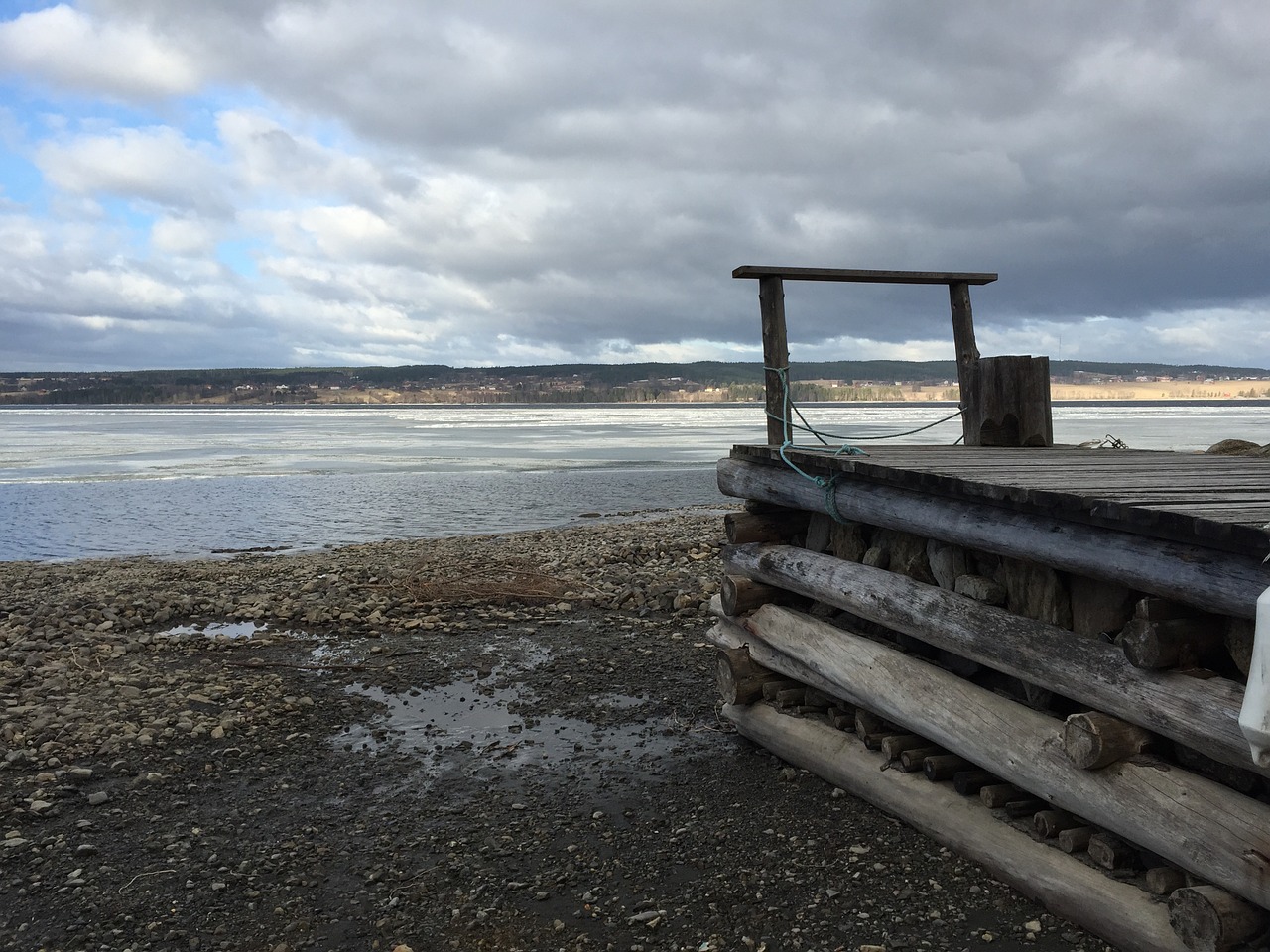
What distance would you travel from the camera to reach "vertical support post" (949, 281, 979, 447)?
7.53 meters

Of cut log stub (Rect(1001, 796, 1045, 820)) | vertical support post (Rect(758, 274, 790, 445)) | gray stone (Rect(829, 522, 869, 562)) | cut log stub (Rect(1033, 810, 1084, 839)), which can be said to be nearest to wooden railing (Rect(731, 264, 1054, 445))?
vertical support post (Rect(758, 274, 790, 445))

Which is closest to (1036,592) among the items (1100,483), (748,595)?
(1100,483)

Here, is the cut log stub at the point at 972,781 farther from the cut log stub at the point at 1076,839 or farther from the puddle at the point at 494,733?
the puddle at the point at 494,733

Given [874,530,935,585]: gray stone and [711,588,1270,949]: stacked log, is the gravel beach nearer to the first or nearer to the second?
[711,588,1270,949]: stacked log

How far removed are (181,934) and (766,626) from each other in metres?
3.53

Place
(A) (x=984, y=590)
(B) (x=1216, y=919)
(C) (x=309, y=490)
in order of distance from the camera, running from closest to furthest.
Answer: (B) (x=1216, y=919) → (A) (x=984, y=590) → (C) (x=309, y=490)

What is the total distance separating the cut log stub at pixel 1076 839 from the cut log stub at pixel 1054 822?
0.31 ft

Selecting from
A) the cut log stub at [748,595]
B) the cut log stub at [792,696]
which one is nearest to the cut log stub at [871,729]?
the cut log stub at [792,696]

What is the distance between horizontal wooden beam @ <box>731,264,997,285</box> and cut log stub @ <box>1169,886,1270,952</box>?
4.55m

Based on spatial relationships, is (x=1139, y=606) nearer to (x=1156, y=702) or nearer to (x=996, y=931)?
(x=1156, y=702)

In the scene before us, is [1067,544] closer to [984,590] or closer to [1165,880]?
[984,590]

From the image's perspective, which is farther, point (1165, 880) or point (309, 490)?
point (309, 490)

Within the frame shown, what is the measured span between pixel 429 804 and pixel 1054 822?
3222mm

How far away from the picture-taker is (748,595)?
645cm
